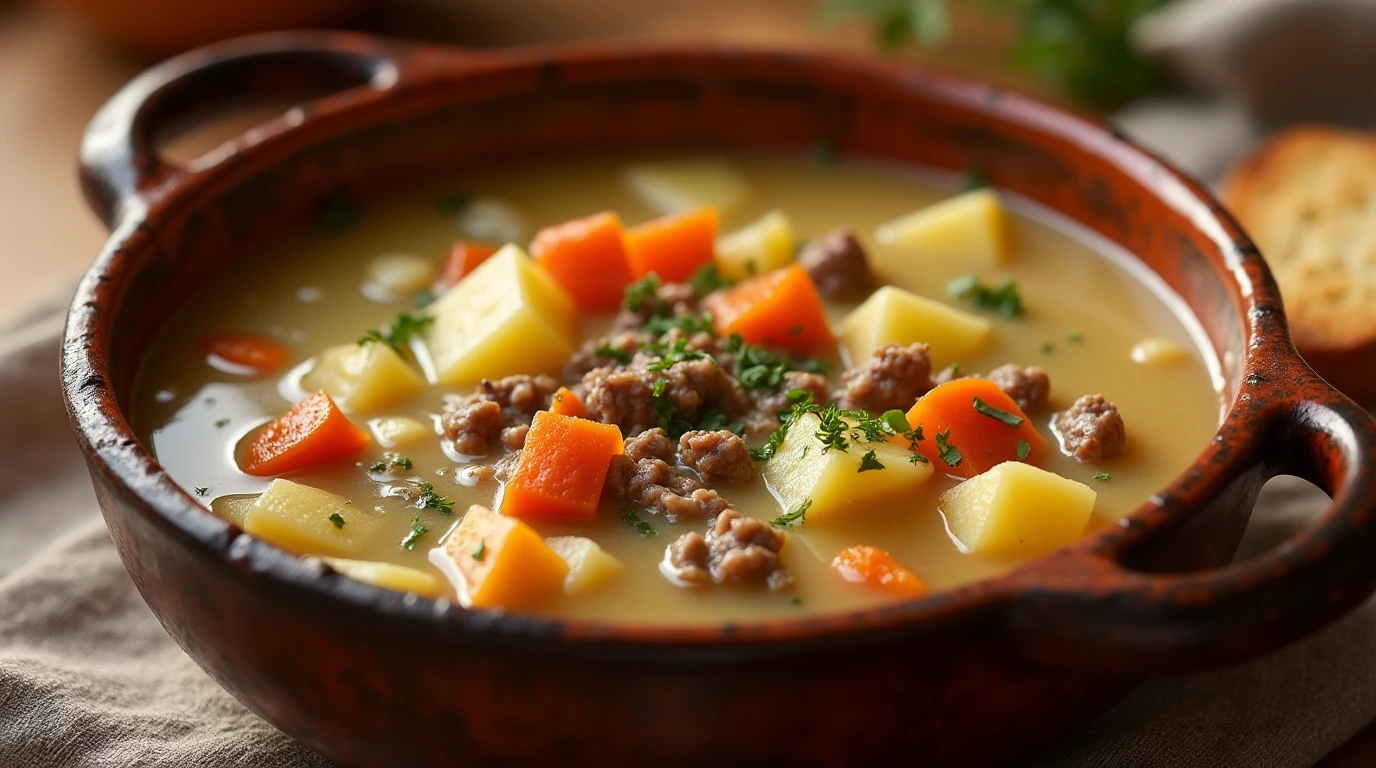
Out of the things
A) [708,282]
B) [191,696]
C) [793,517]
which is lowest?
[191,696]

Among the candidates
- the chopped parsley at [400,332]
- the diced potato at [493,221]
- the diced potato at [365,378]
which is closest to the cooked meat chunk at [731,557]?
the diced potato at [365,378]

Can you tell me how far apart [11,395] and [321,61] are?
1227 mm

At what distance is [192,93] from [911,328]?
201 centimetres

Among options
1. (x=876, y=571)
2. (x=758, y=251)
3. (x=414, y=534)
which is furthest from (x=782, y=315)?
(x=414, y=534)

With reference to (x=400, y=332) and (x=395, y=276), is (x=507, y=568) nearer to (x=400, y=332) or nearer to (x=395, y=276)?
(x=400, y=332)

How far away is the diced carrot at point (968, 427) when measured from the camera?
292cm

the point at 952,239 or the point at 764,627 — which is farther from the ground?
the point at 764,627

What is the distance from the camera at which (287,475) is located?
2947 millimetres

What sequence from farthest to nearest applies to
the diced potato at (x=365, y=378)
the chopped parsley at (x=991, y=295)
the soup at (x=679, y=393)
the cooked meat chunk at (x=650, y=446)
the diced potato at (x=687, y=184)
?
the diced potato at (x=687, y=184), the chopped parsley at (x=991, y=295), the diced potato at (x=365, y=378), the cooked meat chunk at (x=650, y=446), the soup at (x=679, y=393)

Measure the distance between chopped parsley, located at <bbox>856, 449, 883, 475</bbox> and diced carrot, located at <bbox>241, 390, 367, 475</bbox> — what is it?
1.07 metres

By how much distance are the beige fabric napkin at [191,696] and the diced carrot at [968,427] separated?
56 cm

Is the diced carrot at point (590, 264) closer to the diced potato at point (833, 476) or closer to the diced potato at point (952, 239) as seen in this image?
the diced potato at point (952, 239)

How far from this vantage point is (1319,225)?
420 cm

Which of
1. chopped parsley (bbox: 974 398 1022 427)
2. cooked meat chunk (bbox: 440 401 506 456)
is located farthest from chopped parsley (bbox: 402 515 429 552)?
chopped parsley (bbox: 974 398 1022 427)
